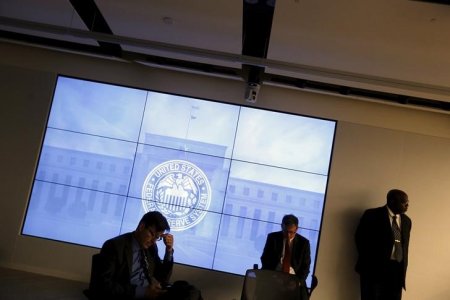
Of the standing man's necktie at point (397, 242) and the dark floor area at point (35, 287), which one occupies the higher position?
the standing man's necktie at point (397, 242)

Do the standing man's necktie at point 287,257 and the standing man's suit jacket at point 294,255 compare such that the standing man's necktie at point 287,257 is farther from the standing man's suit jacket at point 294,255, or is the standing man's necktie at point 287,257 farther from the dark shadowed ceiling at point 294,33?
the dark shadowed ceiling at point 294,33

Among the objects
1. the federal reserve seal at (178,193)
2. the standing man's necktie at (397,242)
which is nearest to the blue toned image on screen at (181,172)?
the federal reserve seal at (178,193)

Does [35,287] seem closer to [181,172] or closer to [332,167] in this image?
[181,172]

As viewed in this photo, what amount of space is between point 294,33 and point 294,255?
8.54 feet

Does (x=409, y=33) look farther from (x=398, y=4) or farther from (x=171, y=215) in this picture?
(x=171, y=215)

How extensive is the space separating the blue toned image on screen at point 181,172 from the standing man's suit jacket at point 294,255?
0.83 m

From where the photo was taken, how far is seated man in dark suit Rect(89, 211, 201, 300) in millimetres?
2701

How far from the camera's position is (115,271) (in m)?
2.81

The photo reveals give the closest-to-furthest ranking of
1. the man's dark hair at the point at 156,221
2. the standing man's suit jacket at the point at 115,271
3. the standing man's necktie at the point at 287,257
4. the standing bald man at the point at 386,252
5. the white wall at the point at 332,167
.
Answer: the standing man's suit jacket at the point at 115,271
the man's dark hair at the point at 156,221
the standing man's necktie at the point at 287,257
the standing bald man at the point at 386,252
the white wall at the point at 332,167

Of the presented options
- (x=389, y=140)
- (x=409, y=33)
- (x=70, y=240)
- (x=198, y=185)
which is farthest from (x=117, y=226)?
(x=409, y=33)

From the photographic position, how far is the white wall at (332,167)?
19.3 ft

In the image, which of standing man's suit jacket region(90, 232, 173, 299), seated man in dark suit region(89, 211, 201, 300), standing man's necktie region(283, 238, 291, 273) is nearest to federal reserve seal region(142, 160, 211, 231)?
standing man's necktie region(283, 238, 291, 273)

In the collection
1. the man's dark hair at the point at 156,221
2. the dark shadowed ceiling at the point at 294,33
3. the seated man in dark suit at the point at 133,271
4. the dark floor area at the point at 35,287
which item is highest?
the dark shadowed ceiling at the point at 294,33

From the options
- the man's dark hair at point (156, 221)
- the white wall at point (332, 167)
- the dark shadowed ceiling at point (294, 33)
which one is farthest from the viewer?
the white wall at point (332, 167)
